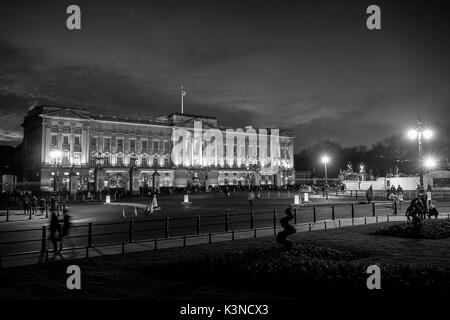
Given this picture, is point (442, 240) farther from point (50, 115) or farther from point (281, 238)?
point (50, 115)

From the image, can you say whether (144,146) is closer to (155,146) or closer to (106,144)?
(155,146)

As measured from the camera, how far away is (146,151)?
105 meters

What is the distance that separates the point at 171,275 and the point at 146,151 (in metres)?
96.1

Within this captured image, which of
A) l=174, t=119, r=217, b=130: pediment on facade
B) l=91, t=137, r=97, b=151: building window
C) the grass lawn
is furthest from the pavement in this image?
l=174, t=119, r=217, b=130: pediment on facade

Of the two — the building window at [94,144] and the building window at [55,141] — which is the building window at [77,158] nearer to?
the building window at [94,144]

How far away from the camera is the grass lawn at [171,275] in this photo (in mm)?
8859

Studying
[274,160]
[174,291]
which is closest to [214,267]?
[174,291]

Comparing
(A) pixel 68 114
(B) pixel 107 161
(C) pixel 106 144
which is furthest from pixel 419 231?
(C) pixel 106 144

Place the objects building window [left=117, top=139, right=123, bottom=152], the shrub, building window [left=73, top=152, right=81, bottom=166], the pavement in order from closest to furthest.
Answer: the pavement, the shrub, building window [left=73, top=152, right=81, bottom=166], building window [left=117, top=139, right=123, bottom=152]

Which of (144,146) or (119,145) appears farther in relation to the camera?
(144,146)

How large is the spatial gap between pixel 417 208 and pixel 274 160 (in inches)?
4242

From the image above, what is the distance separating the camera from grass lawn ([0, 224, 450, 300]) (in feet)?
29.1

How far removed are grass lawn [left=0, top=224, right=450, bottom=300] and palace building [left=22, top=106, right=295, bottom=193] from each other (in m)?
56.3

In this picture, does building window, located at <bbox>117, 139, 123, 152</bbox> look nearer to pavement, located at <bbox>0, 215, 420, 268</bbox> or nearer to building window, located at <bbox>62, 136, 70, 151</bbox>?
building window, located at <bbox>62, 136, 70, 151</bbox>
